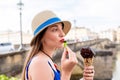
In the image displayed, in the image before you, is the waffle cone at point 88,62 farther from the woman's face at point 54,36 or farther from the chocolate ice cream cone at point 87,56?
the woman's face at point 54,36

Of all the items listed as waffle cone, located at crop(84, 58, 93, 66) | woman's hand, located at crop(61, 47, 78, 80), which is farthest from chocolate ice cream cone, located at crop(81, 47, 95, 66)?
woman's hand, located at crop(61, 47, 78, 80)

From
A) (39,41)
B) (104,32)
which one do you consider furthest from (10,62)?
(104,32)

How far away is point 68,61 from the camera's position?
1.89 meters

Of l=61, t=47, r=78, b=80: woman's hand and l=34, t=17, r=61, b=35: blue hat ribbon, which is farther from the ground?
l=34, t=17, r=61, b=35: blue hat ribbon

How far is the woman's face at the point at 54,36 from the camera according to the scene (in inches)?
81.0

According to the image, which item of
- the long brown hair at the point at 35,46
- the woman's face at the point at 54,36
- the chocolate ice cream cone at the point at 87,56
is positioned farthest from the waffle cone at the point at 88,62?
the long brown hair at the point at 35,46

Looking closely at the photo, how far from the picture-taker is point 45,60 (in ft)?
6.46

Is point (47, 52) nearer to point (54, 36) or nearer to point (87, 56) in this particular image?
point (54, 36)

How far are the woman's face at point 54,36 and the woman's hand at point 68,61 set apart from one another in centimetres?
13

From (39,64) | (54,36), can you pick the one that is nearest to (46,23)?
(54,36)

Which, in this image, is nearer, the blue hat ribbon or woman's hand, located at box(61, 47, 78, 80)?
woman's hand, located at box(61, 47, 78, 80)

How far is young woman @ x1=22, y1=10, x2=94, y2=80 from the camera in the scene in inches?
75.0

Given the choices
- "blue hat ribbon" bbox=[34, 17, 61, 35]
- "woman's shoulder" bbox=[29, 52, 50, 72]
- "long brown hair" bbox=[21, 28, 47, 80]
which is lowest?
"woman's shoulder" bbox=[29, 52, 50, 72]

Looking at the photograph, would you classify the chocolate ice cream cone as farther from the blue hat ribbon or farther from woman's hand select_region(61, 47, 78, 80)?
the blue hat ribbon
